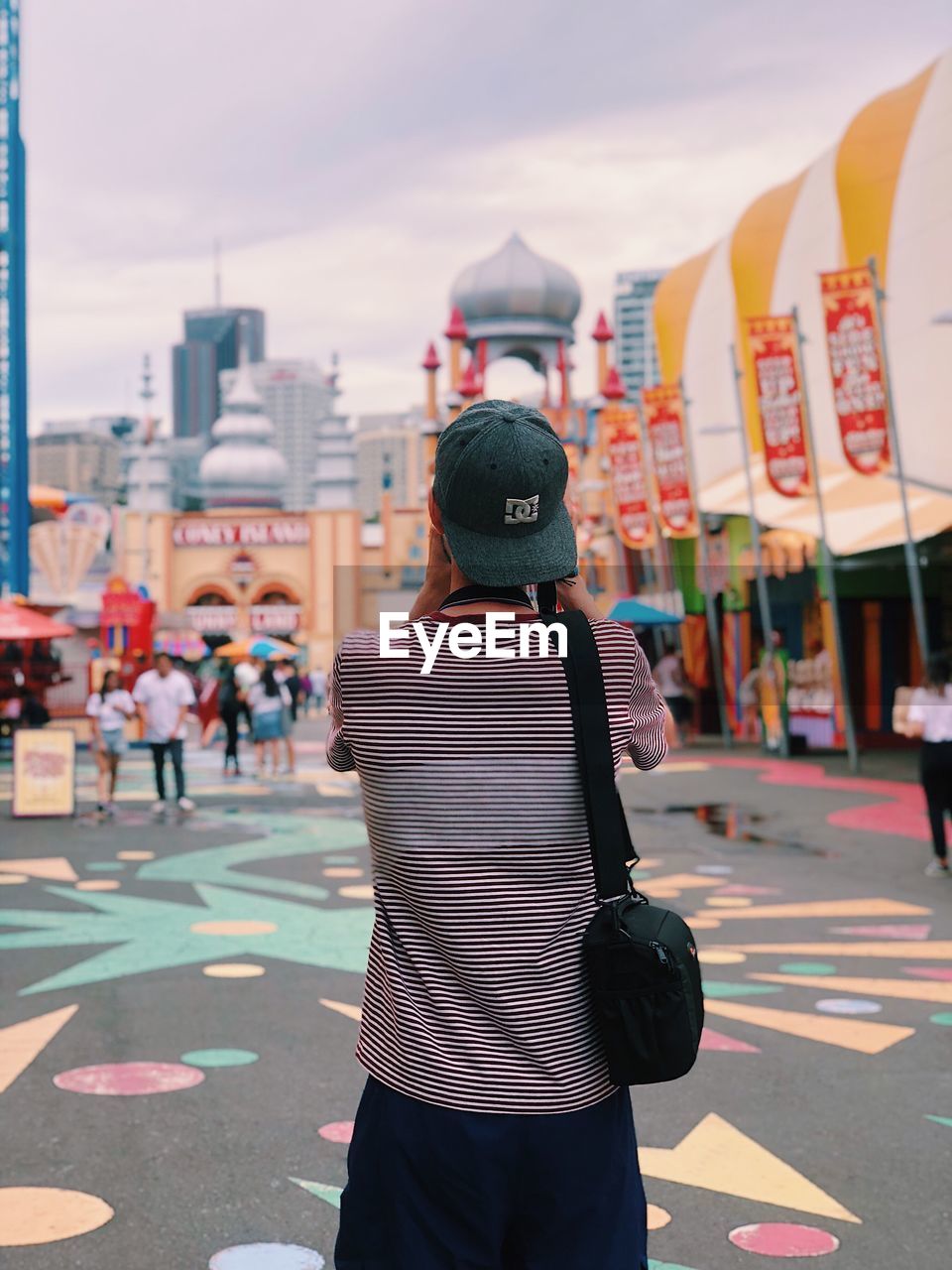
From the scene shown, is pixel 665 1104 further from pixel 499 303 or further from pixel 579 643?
pixel 499 303

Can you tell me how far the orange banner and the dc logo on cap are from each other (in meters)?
22.9

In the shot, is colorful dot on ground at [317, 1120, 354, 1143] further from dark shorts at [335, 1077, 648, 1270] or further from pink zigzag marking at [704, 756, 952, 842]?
pink zigzag marking at [704, 756, 952, 842]

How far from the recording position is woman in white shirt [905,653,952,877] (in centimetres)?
1049

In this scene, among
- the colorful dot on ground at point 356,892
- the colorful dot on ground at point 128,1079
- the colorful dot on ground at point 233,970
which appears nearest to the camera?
the colorful dot on ground at point 128,1079

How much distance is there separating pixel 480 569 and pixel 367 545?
212ft

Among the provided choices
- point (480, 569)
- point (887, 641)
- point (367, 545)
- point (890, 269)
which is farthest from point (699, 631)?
point (367, 545)

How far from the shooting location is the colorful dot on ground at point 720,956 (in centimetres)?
788

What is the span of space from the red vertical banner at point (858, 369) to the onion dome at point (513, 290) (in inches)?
1529

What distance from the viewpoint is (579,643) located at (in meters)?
2.30

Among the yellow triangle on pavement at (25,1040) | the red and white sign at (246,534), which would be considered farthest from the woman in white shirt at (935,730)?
the red and white sign at (246,534)

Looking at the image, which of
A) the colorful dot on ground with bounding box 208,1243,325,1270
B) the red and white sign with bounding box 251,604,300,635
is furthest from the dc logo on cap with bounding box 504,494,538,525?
the red and white sign with bounding box 251,604,300,635

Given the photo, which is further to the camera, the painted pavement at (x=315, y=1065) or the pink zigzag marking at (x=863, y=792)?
the pink zigzag marking at (x=863, y=792)

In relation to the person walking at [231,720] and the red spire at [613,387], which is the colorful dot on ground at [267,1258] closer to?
the person walking at [231,720]

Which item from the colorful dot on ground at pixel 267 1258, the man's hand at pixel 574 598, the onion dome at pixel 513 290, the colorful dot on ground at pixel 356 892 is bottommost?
the colorful dot on ground at pixel 356 892
